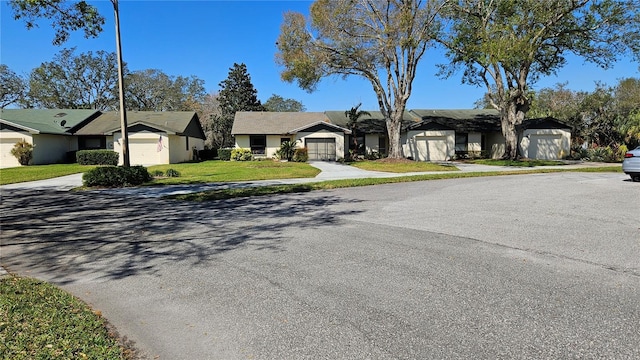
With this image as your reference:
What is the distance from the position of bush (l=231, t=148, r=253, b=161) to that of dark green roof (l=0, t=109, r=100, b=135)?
12.8 metres

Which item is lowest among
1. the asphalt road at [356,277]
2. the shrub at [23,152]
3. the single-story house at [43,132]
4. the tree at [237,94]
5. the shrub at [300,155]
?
the asphalt road at [356,277]

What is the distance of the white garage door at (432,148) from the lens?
1266 inches

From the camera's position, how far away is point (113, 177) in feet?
49.3

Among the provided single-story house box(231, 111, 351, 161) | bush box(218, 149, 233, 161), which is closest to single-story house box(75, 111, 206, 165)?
bush box(218, 149, 233, 161)

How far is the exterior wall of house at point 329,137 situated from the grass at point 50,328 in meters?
27.5

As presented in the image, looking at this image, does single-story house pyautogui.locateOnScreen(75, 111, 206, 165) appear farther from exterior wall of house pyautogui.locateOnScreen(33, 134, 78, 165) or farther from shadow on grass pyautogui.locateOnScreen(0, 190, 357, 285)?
shadow on grass pyautogui.locateOnScreen(0, 190, 357, 285)

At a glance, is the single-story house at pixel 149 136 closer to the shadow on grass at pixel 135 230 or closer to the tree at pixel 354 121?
the tree at pixel 354 121

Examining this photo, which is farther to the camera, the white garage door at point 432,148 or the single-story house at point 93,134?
the white garage door at point 432,148

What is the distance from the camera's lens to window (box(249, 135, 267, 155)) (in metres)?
32.6

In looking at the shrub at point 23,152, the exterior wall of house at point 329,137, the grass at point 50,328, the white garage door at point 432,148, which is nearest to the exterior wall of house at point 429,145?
the white garage door at point 432,148

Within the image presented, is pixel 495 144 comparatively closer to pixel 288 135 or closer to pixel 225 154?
pixel 288 135

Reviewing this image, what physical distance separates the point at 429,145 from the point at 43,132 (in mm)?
28942

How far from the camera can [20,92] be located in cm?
4706

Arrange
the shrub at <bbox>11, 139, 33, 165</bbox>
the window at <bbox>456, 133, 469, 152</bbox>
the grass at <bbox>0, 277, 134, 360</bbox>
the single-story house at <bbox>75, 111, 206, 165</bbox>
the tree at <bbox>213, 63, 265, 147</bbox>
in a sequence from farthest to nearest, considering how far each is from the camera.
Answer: the tree at <bbox>213, 63, 265, 147</bbox>
the window at <bbox>456, 133, 469, 152</bbox>
the single-story house at <bbox>75, 111, 206, 165</bbox>
the shrub at <bbox>11, 139, 33, 165</bbox>
the grass at <bbox>0, 277, 134, 360</bbox>
